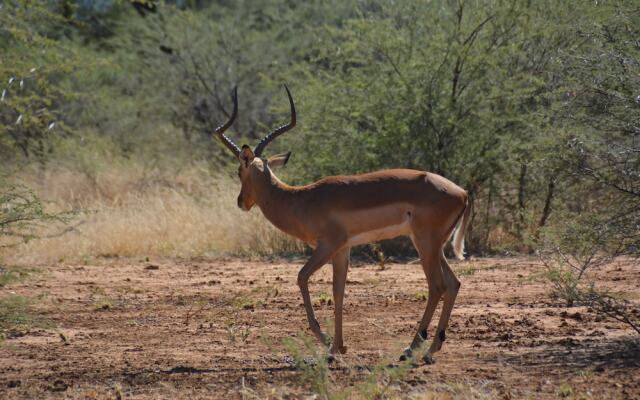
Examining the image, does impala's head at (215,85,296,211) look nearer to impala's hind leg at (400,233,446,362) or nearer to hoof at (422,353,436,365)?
impala's hind leg at (400,233,446,362)

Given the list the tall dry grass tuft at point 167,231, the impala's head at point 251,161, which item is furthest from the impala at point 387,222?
the tall dry grass tuft at point 167,231

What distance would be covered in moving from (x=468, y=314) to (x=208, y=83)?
1348 centimetres

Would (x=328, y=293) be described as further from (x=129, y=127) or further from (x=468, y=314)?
(x=129, y=127)

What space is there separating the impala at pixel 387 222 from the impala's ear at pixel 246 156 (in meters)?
0.89

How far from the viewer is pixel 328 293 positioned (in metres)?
10.8

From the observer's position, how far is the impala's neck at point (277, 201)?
828cm

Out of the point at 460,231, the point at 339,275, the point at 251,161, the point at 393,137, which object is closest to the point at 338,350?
the point at 339,275

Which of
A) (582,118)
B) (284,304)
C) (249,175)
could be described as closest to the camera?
(582,118)

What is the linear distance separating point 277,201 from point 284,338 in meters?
1.70

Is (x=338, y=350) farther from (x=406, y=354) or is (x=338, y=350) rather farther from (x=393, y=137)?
(x=393, y=137)

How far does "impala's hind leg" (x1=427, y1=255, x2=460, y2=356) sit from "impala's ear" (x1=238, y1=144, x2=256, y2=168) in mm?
2021

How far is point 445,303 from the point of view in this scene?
7727mm

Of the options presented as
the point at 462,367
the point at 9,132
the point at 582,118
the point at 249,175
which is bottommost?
the point at 9,132

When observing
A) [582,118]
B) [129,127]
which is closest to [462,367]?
[582,118]
